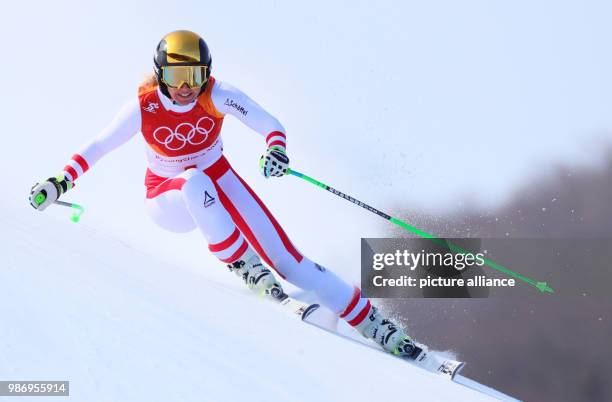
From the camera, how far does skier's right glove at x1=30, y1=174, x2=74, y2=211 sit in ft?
16.2

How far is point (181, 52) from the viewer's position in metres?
4.78

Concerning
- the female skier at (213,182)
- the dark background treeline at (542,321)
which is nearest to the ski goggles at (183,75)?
the female skier at (213,182)

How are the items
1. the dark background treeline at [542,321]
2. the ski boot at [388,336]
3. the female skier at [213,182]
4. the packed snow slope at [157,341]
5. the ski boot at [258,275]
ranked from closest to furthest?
the packed snow slope at [157,341] → the female skier at [213,182] → the ski boot at [258,275] → the ski boot at [388,336] → the dark background treeline at [542,321]

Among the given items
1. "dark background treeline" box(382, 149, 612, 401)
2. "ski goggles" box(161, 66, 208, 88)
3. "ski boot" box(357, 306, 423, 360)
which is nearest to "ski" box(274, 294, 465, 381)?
"ski boot" box(357, 306, 423, 360)

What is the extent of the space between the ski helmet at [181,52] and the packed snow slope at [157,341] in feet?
4.21

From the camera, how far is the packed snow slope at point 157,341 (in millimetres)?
2930

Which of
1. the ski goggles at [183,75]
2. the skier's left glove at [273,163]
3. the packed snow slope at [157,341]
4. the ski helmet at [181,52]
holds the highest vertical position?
the ski helmet at [181,52]

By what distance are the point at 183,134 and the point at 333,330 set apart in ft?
5.30

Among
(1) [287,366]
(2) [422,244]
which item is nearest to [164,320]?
(1) [287,366]

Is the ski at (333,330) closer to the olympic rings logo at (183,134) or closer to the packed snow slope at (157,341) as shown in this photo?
the packed snow slope at (157,341)

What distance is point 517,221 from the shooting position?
11852 mm

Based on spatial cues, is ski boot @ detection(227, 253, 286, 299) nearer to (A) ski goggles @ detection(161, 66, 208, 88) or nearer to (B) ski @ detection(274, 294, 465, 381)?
(B) ski @ detection(274, 294, 465, 381)

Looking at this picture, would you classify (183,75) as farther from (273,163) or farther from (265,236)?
(265,236)

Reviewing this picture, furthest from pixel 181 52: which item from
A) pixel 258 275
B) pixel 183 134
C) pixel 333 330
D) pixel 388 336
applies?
pixel 388 336
